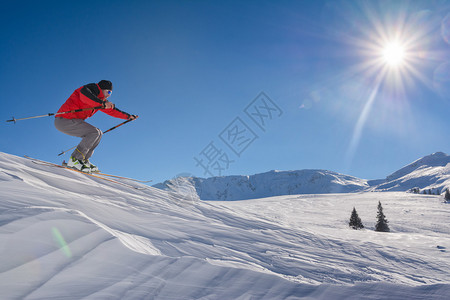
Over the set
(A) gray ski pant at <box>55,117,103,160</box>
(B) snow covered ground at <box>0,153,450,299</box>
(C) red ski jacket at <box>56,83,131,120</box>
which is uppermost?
(C) red ski jacket at <box>56,83,131,120</box>

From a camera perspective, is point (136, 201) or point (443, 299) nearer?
point (443, 299)

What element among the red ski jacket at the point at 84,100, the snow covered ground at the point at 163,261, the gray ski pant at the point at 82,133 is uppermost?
the red ski jacket at the point at 84,100

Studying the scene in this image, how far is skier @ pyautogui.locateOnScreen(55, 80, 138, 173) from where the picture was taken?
5560mm

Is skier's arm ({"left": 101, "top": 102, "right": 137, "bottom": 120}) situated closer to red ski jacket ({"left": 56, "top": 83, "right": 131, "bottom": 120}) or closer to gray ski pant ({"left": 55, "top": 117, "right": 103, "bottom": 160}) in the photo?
red ski jacket ({"left": 56, "top": 83, "right": 131, "bottom": 120})

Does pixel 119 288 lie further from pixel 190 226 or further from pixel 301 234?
pixel 301 234

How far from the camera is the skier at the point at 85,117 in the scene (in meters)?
5.56

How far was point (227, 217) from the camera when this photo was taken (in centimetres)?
670

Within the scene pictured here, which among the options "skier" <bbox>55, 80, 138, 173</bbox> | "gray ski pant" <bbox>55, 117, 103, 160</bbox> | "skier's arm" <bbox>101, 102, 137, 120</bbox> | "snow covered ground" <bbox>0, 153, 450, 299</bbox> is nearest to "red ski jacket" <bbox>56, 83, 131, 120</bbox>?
"skier" <bbox>55, 80, 138, 173</bbox>

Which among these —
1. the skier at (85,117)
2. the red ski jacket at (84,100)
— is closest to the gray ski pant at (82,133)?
the skier at (85,117)

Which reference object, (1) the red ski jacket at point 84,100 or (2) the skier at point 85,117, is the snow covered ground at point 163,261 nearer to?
(2) the skier at point 85,117

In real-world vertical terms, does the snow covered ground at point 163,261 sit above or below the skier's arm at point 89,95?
below

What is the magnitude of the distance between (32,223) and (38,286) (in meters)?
1.03

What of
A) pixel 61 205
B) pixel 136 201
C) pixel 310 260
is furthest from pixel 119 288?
pixel 136 201

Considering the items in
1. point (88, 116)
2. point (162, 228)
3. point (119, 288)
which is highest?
point (88, 116)
